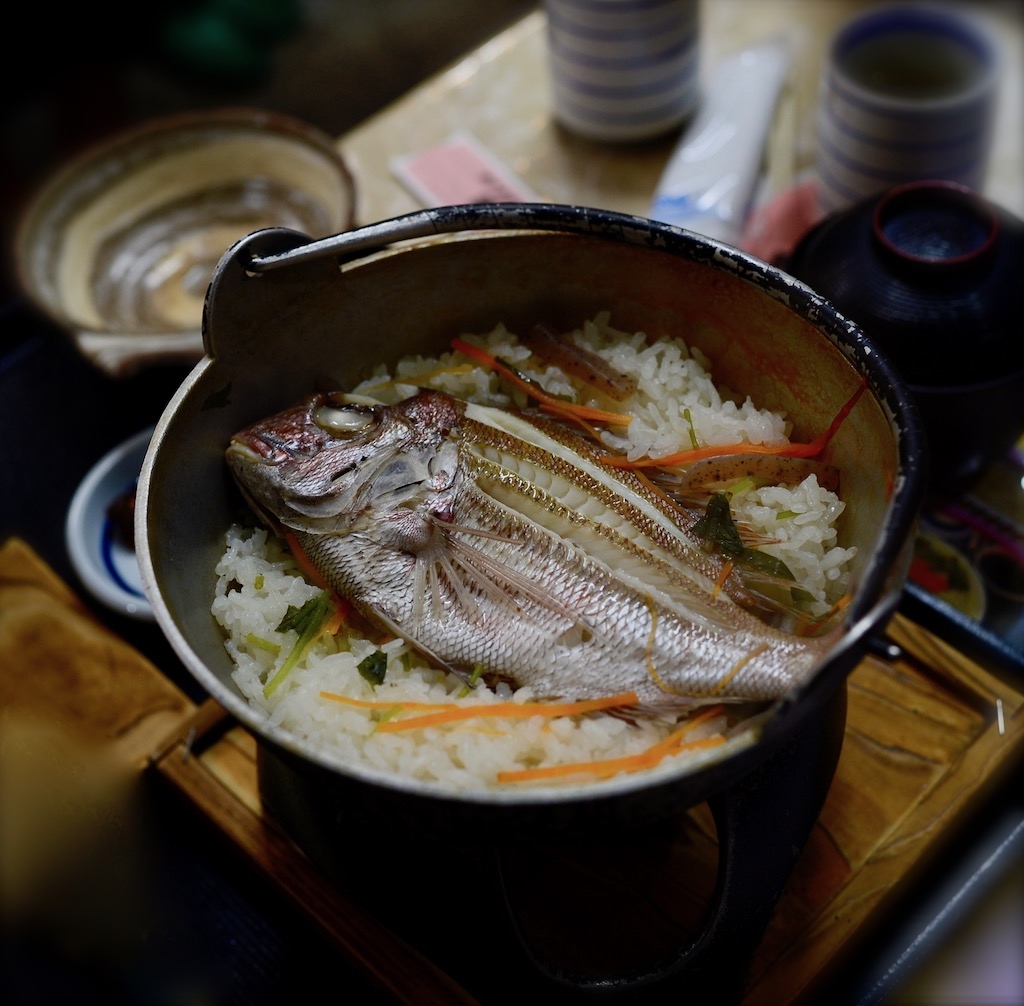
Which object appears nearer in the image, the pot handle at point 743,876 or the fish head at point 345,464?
the pot handle at point 743,876

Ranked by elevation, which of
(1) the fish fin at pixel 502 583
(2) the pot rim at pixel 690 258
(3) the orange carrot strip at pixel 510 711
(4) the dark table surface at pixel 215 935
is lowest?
(4) the dark table surface at pixel 215 935

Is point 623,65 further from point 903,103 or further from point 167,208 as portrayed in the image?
point 167,208

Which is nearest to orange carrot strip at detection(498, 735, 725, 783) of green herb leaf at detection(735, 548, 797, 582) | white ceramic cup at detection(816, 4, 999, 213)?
green herb leaf at detection(735, 548, 797, 582)

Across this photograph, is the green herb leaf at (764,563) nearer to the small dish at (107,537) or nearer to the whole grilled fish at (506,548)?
the whole grilled fish at (506,548)

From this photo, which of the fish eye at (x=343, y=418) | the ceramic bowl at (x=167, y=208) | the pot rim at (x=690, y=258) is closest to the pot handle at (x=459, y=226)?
the pot rim at (x=690, y=258)

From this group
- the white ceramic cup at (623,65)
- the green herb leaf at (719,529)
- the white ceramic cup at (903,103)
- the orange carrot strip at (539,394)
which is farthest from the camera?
the white ceramic cup at (623,65)

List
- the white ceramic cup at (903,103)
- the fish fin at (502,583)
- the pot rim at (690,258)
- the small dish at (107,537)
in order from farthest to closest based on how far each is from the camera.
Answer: the white ceramic cup at (903,103) < the small dish at (107,537) < the fish fin at (502,583) < the pot rim at (690,258)

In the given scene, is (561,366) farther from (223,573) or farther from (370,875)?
(370,875)
